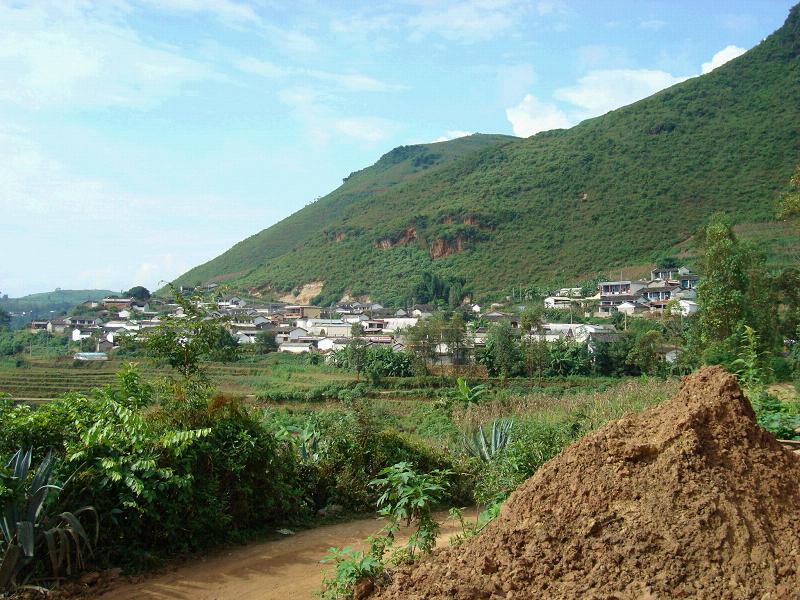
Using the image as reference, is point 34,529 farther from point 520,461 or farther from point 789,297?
point 789,297

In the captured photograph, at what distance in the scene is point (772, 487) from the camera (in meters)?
3.67

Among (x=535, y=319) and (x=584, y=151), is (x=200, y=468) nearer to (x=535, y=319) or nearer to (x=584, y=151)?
(x=535, y=319)

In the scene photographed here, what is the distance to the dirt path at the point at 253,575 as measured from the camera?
459cm

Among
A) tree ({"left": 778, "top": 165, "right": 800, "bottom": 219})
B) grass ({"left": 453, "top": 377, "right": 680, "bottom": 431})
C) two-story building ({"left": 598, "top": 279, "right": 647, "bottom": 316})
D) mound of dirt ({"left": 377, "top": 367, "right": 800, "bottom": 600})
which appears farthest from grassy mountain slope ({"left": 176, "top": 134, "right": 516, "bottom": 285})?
mound of dirt ({"left": 377, "top": 367, "right": 800, "bottom": 600})

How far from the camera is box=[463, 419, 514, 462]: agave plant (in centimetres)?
749

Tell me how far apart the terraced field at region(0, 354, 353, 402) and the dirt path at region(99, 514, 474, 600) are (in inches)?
1006

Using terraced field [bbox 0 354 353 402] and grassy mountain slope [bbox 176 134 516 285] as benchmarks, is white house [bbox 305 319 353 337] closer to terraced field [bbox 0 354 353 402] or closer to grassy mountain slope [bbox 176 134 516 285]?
terraced field [bbox 0 354 353 402]

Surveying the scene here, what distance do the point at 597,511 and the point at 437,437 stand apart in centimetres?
554

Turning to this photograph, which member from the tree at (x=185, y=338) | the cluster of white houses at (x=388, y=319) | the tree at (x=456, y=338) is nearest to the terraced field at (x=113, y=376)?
the cluster of white houses at (x=388, y=319)

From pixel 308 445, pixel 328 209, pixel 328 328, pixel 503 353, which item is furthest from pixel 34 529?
pixel 328 209

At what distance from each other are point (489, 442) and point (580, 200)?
215 ft

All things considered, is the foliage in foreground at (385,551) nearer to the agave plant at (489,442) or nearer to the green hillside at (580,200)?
the agave plant at (489,442)

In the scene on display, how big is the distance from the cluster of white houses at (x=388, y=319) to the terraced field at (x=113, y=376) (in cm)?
358

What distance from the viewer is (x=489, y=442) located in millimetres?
7965
